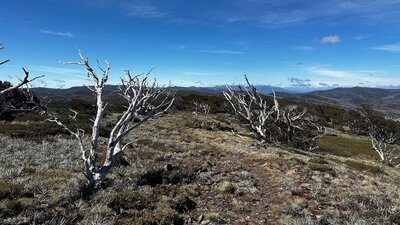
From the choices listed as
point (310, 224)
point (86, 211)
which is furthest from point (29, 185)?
point (310, 224)

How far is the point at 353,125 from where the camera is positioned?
75.1 metres

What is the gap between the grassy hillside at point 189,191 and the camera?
1051cm

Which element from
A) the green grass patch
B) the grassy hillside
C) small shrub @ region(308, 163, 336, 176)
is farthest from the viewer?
the green grass patch

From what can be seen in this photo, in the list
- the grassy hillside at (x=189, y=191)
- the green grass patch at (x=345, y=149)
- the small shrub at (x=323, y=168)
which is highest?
the grassy hillside at (x=189, y=191)


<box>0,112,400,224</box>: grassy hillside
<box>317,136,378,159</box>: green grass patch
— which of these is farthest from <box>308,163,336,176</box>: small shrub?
<box>317,136,378,159</box>: green grass patch

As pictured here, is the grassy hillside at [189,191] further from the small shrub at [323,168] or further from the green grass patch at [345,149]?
the green grass patch at [345,149]

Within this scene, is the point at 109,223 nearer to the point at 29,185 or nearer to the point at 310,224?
the point at 29,185

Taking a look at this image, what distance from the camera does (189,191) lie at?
44.9ft

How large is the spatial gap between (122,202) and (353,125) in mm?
74235

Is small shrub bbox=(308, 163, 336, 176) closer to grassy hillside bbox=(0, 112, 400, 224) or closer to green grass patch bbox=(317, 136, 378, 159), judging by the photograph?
grassy hillside bbox=(0, 112, 400, 224)

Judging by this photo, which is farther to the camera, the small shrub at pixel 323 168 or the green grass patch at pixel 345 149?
the green grass patch at pixel 345 149

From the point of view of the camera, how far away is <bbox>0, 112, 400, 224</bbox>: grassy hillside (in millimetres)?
10508

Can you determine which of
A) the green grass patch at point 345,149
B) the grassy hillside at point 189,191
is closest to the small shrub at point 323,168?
the grassy hillside at point 189,191

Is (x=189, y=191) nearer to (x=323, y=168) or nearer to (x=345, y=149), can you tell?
(x=323, y=168)
